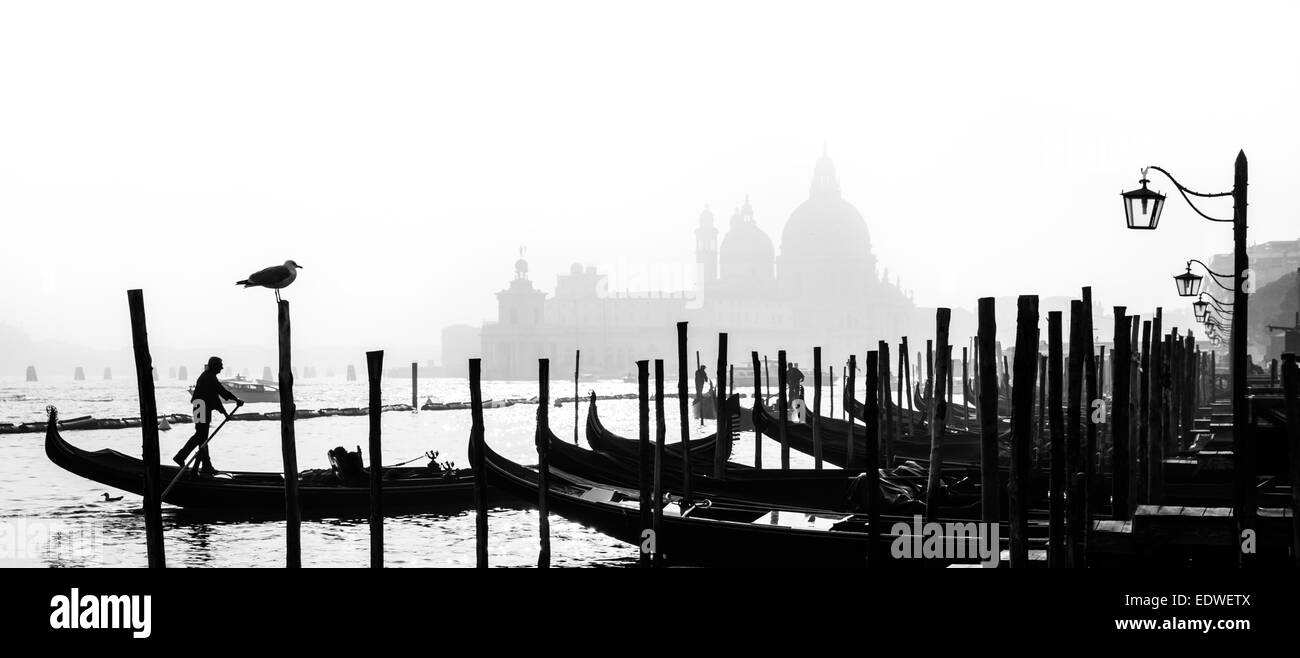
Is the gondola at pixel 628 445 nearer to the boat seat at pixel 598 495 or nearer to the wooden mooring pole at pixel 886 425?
the wooden mooring pole at pixel 886 425

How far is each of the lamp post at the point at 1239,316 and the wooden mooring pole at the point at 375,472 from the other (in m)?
3.93

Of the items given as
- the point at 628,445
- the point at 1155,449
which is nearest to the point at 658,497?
the point at 1155,449

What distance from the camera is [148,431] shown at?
22.0 ft

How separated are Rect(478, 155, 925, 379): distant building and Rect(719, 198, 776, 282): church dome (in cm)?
7

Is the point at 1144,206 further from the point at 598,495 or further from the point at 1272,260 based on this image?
the point at 1272,260

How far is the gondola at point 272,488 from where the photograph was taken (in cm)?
1112

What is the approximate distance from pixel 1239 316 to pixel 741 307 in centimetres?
8550

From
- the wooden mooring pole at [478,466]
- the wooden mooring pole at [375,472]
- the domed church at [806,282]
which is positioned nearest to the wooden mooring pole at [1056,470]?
the wooden mooring pole at [478,466]

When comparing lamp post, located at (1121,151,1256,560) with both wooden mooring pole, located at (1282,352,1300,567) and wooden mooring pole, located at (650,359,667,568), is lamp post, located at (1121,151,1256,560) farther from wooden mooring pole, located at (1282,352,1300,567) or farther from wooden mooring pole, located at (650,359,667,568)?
wooden mooring pole, located at (650,359,667,568)

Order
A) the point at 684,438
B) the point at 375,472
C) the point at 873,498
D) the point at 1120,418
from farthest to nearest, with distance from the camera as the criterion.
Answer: the point at 684,438
the point at 375,472
the point at 1120,418
the point at 873,498
